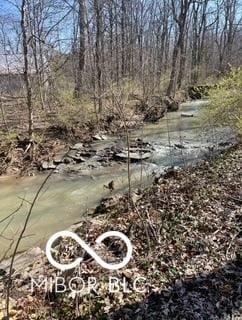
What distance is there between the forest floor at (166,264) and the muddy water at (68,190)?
0.97 m

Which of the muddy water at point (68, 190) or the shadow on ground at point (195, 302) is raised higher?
the shadow on ground at point (195, 302)

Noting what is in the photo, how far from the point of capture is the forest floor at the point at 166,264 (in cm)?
308

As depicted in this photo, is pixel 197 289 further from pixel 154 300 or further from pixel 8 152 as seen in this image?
pixel 8 152

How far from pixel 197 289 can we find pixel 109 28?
20.6 meters

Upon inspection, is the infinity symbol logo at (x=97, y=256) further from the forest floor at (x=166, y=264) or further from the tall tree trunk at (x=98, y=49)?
the tall tree trunk at (x=98, y=49)

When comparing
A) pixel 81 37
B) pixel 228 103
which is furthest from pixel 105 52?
pixel 228 103

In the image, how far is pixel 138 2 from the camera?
25516 millimetres

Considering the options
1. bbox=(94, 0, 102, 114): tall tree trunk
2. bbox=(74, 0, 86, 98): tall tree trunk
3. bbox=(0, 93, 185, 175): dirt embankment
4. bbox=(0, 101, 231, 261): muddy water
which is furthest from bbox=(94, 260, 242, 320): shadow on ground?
bbox=(74, 0, 86, 98): tall tree trunk

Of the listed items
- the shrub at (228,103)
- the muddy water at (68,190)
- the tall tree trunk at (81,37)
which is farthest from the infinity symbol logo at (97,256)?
the tall tree trunk at (81,37)

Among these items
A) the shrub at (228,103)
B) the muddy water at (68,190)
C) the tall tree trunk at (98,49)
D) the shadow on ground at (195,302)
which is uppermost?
the tall tree trunk at (98,49)

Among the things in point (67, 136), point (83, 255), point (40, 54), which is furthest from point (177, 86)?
point (83, 255)

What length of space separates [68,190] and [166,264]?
4.91 m

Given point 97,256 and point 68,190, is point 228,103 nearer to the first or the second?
point 68,190

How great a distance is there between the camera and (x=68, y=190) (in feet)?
27.3
